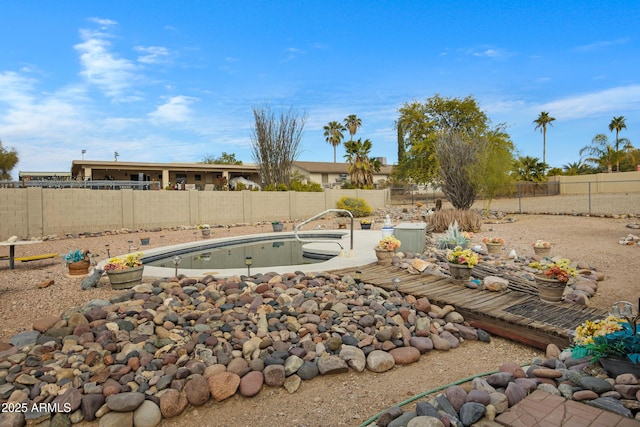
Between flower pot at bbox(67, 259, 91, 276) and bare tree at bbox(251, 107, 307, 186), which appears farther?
bare tree at bbox(251, 107, 307, 186)

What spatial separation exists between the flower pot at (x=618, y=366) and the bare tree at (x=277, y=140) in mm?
24408

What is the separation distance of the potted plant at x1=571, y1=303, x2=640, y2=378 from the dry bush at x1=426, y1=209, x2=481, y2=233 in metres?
10.6

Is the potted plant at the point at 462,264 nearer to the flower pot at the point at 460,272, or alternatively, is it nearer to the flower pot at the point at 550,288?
the flower pot at the point at 460,272

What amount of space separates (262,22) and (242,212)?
952cm

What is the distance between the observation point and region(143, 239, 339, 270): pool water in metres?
8.98

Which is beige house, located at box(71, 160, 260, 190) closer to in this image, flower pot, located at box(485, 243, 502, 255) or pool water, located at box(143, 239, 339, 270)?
pool water, located at box(143, 239, 339, 270)

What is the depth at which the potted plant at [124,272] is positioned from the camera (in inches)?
229

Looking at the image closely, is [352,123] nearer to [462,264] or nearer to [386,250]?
[386,250]

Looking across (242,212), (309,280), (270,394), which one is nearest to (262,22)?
(242,212)

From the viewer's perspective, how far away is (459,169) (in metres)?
16.5

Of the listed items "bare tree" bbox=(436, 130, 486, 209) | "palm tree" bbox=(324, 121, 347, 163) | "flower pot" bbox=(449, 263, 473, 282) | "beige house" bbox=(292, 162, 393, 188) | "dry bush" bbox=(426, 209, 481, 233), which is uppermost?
"palm tree" bbox=(324, 121, 347, 163)

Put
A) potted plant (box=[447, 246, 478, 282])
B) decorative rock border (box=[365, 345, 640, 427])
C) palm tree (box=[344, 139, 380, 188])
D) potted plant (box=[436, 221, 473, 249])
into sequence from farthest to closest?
palm tree (box=[344, 139, 380, 188]) < potted plant (box=[436, 221, 473, 249]) < potted plant (box=[447, 246, 478, 282]) < decorative rock border (box=[365, 345, 640, 427])

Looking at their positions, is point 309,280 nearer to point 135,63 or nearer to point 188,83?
point 135,63

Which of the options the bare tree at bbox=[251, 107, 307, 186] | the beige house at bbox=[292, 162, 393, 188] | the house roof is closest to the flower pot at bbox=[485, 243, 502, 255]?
the bare tree at bbox=[251, 107, 307, 186]
